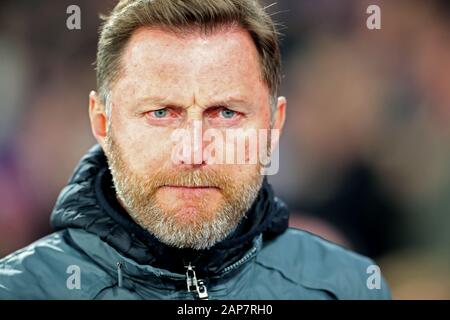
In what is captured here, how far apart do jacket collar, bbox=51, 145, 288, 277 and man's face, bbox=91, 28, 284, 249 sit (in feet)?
0.12

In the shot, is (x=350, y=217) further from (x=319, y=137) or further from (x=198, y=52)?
(x=198, y=52)

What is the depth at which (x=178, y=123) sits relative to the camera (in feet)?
5.53

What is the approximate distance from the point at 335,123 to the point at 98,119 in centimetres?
133

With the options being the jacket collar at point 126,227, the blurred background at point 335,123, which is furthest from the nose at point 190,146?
the blurred background at point 335,123

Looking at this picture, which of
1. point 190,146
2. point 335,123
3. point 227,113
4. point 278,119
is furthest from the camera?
point 335,123

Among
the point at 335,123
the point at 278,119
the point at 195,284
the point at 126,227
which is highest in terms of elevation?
the point at 278,119

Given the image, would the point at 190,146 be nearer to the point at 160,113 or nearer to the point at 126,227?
the point at 160,113

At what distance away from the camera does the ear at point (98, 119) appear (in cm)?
183

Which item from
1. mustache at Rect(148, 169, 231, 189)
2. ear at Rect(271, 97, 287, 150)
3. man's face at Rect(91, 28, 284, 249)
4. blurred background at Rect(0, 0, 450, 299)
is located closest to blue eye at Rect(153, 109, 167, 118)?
man's face at Rect(91, 28, 284, 249)

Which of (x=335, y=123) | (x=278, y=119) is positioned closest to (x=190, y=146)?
(x=278, y=119)

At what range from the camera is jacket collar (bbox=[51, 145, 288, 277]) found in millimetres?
1688

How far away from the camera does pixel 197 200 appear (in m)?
1.67

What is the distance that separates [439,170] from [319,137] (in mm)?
558
